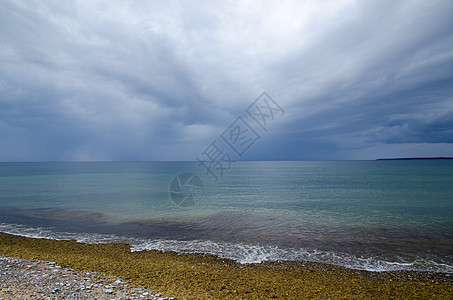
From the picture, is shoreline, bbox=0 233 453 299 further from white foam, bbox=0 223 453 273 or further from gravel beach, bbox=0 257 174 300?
white foam, bbox=0 223 453 273

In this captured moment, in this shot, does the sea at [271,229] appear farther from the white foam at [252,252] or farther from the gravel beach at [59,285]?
the gravel beach at [59,285]

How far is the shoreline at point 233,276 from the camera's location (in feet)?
28.1

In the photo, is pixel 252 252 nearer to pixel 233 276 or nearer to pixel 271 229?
pixel 233 276

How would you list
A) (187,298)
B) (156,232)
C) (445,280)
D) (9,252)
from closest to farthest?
(187,298), (445,280), (9,252), (156,232)

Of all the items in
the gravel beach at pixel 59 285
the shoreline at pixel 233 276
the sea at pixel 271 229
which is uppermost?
the gravel beach at pixel 59 285

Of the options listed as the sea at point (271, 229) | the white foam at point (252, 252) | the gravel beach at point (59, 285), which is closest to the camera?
the gravel beach at point (59, 285)

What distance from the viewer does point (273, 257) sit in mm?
12922

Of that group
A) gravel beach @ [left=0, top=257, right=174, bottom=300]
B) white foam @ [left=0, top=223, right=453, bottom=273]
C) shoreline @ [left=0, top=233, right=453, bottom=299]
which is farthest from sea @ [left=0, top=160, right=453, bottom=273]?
gravel beach @ [left=0, top=257, right=174, bottom=300]

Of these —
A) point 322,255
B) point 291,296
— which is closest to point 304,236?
point 322,255

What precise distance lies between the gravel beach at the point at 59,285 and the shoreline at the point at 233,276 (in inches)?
19.6

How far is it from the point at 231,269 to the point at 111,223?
14455mm

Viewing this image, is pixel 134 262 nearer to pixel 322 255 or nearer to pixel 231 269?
pixel 231 269

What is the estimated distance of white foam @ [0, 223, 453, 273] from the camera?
11837 mm

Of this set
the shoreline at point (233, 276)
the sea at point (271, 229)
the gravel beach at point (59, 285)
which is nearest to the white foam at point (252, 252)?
the sea at point (271, 229)
